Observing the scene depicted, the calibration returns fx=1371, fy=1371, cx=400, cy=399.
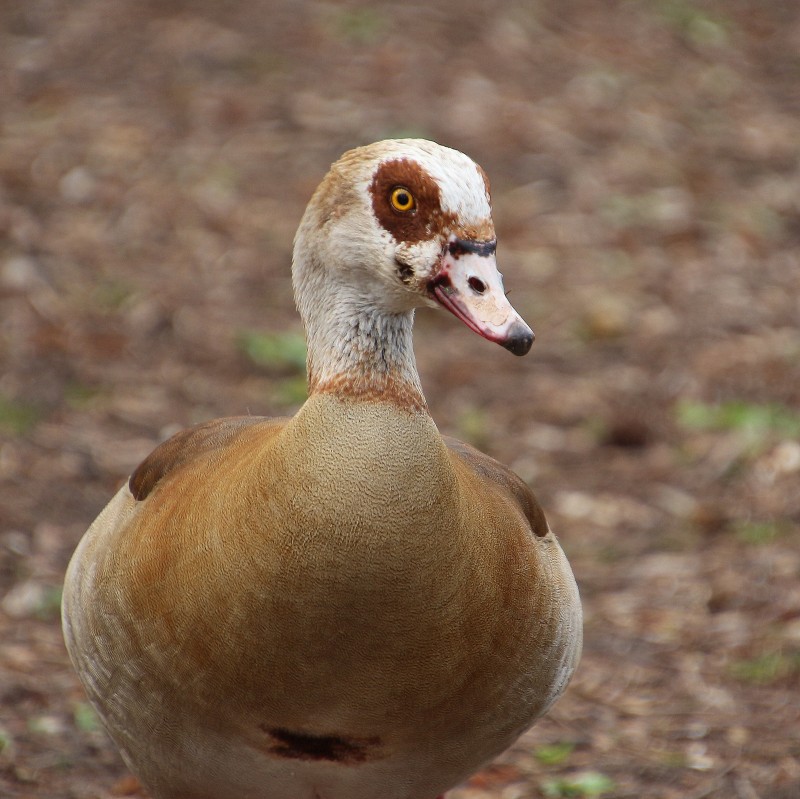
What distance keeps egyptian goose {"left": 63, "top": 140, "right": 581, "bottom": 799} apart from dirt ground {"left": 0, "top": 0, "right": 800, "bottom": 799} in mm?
1118

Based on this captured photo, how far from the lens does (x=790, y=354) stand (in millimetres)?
6672

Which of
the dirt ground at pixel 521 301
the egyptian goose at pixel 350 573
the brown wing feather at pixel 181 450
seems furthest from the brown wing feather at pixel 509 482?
the dirt ground at pixel 521 301

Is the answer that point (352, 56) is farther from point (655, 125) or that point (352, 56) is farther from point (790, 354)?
point (790, 354)

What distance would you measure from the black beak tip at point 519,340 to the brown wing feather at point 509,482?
80cm

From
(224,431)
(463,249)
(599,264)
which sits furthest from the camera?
(599,264)

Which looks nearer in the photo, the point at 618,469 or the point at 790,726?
the point at 790,726

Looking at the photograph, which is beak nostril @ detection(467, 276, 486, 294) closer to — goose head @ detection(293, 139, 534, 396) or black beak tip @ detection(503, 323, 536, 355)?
goose head @ detection(293, 139, 534, 396)

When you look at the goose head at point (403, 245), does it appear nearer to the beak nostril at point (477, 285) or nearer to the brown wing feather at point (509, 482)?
the beak nostril at point (477, 285)

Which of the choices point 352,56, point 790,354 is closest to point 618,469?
point 790,354

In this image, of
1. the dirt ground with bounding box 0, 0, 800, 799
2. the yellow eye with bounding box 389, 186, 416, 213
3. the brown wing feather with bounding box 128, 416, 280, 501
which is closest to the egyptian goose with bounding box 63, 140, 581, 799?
the yellow eye with bounding box 389, 186, 416, 213

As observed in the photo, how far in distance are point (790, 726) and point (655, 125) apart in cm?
522

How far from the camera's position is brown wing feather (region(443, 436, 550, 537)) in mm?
3443

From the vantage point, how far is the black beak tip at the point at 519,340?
2598 mm

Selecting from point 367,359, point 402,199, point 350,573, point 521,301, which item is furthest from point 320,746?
point 521,301
